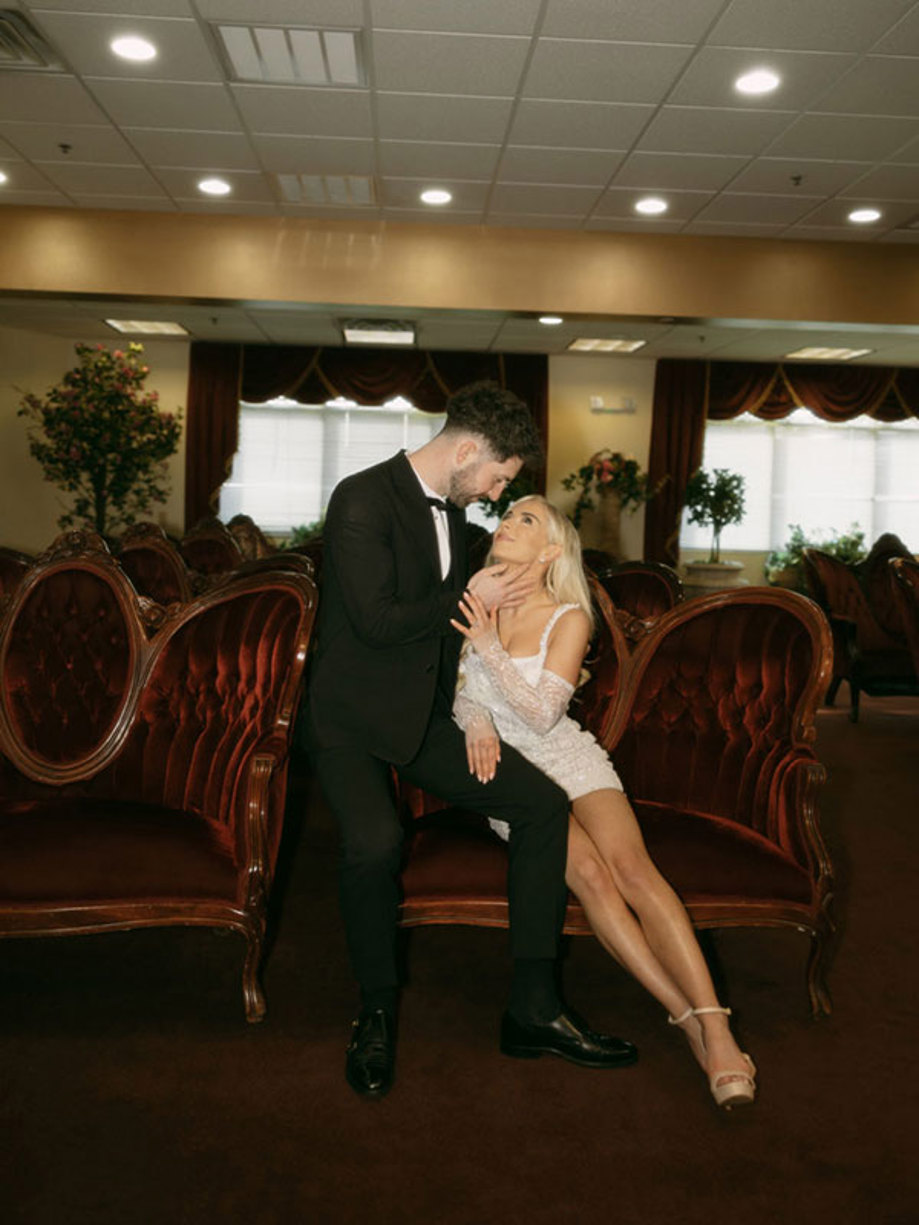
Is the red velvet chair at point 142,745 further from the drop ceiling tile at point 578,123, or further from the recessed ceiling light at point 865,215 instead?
the recessed ceiling light at point 865,215

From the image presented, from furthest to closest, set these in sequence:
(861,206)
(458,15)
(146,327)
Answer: (146,327) → (861,206) → (458,15)

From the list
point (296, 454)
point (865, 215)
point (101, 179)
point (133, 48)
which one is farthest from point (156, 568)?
point (296, 454)

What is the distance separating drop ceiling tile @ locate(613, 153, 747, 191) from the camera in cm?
550

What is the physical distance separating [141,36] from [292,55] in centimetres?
65

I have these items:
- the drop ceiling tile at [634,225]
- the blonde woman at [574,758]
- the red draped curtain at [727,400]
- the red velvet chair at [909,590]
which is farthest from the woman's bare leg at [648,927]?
the red draped curtain at [727,400]

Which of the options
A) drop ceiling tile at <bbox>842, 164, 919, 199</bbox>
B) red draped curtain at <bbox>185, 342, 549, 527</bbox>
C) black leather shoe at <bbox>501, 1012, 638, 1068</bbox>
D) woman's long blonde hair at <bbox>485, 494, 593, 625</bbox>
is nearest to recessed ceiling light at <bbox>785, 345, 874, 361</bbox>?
red draped curtain at <bbox>185, 342, 549, 527</bbox>

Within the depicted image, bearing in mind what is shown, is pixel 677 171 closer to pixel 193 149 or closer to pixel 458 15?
pixel 458 15

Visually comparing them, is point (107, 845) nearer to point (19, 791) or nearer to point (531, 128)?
point (19, 791)

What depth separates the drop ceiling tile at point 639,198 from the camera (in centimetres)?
611

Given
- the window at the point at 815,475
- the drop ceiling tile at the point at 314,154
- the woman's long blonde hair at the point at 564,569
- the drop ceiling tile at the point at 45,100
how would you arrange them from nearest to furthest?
the woman's long blonde hair at the point at 564,569, the drop ceiling tile at the point at 45,100, the drop ceiling tile at the point at 314,154, the window at the point at 815,475

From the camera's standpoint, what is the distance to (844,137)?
5.16 m

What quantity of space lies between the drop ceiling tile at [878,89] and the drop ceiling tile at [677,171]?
772mm

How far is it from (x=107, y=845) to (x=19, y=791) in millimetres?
530

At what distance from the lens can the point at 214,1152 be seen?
1768 millimetres
